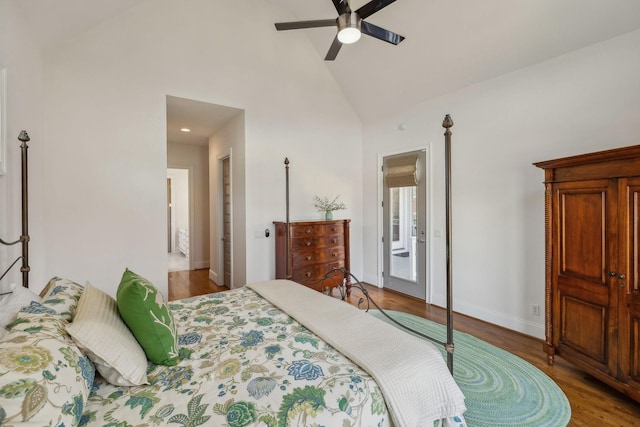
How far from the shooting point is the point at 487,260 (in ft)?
11.7

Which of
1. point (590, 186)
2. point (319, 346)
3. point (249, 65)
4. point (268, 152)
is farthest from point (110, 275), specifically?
point (590, 186)

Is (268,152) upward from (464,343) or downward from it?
upward

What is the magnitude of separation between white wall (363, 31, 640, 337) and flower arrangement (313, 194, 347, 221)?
5.04 feet

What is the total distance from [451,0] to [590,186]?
2.24 m

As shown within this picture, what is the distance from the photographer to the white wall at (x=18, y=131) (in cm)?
201

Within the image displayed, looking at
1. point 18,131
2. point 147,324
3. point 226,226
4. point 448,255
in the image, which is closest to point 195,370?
point 147,324

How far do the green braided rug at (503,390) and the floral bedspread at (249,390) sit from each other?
125cm

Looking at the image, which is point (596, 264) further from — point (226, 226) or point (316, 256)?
point (226, 226)

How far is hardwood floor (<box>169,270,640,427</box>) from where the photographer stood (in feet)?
6.46

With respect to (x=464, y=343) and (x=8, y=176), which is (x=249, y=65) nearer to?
(x=8, y=176)

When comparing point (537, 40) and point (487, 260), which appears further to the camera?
point (487, 260)

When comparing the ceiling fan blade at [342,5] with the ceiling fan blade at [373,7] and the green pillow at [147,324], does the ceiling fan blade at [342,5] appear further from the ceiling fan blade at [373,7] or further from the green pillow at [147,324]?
the green pillow at [147,324]

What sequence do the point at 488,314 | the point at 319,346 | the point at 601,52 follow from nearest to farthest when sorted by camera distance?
the point at 319,346 → the point at 601,52 → the point at 488,314

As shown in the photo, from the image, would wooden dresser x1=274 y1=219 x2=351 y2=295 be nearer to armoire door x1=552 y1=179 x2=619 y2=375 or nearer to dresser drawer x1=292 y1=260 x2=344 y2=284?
dresser drawer x1=292 y1=260 x2=344 y2=284
